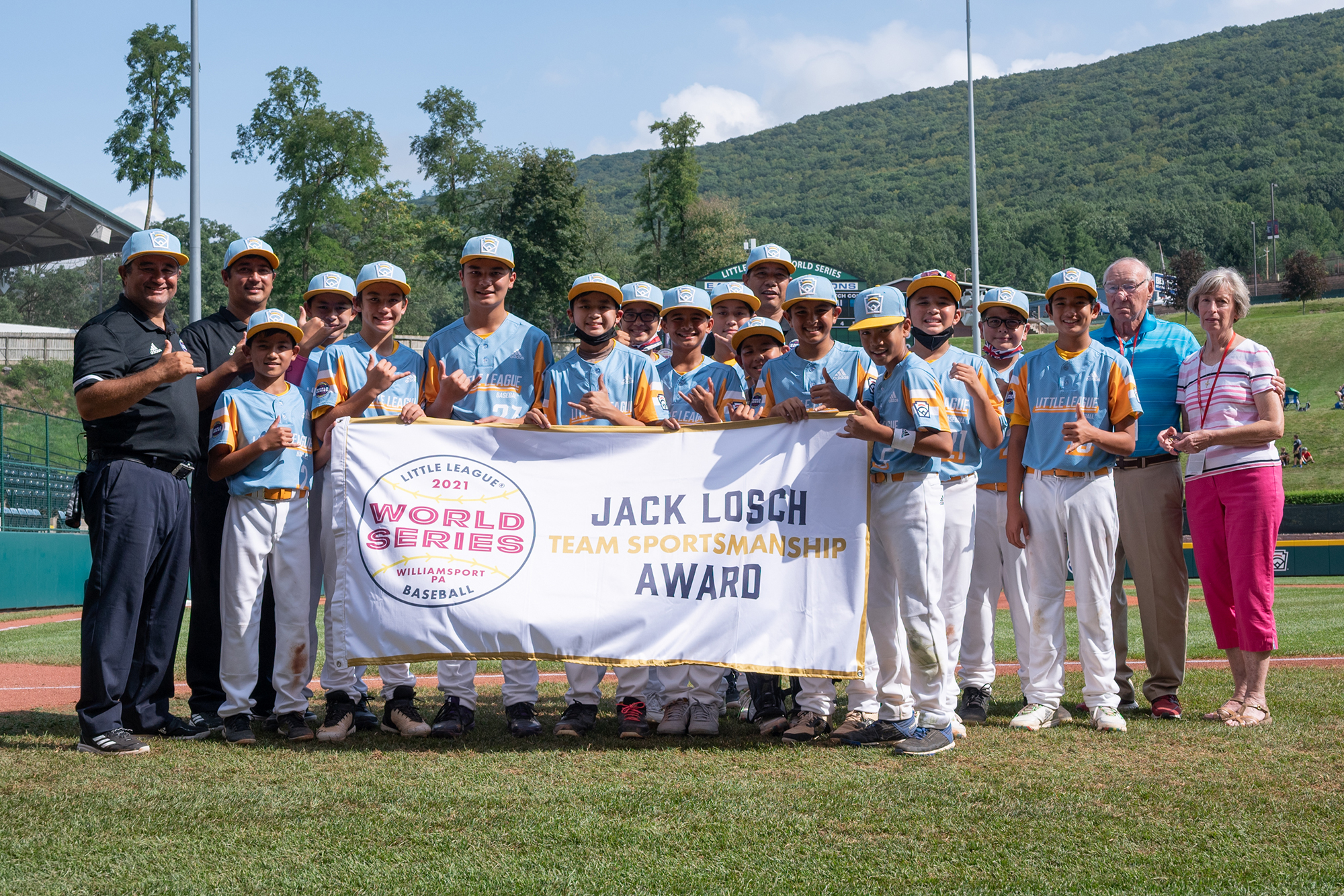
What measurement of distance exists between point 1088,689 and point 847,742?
147 centimetres

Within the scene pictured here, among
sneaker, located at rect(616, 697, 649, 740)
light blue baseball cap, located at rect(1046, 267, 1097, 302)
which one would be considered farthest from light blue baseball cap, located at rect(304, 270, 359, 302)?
light blue baseball cap, located at rect(1046, 267, 1097, 302)

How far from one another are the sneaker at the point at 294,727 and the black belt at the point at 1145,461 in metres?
4.91

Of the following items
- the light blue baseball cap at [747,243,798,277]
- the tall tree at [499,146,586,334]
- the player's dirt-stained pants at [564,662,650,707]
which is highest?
the tall tree at [499,146,586,334]

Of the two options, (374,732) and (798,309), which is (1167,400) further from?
(374,732)

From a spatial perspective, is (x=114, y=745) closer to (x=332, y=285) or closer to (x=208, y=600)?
(x=208, y=600)

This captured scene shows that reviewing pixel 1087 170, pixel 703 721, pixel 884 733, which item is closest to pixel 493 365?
pixel 703 721

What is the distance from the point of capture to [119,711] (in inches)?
214

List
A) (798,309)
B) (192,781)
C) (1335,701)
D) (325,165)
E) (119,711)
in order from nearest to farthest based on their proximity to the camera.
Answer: (192,781)
(119,711)
(798,309)
(1335,701)
(325,165)

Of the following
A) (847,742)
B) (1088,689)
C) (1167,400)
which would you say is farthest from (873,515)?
(1167,400)

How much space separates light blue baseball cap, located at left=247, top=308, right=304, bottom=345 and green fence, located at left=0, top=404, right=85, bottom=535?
13.3 meters

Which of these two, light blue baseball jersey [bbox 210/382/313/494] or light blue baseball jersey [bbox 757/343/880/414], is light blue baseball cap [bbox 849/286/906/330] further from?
light blue baseball jersey [bbox 210/382/313/494]

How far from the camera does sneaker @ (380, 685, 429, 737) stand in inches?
224

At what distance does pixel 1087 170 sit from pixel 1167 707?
17450cm

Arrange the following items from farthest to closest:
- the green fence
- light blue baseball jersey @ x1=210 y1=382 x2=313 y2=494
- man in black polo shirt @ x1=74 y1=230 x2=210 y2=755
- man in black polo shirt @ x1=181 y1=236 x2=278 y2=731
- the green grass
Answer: the green fence → man in black polo shirt @ x1=181 y1=236 x2=278 y2=731 → light blue baseball jersey @ x1=210 y1=382 x2=313 y2=494 → man in black polo shirt @ x1=74 y1=230 x2=210 y2=755 → the green grass
